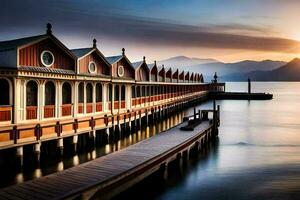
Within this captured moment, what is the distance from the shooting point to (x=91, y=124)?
24.6 meters

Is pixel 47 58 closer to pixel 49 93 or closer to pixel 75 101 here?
pixel 49 93

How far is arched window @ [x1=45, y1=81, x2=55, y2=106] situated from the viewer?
2023cm

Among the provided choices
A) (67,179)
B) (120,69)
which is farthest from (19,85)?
(120,69)

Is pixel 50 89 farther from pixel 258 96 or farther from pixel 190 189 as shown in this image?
pixel 258 96

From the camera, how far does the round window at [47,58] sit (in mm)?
20062

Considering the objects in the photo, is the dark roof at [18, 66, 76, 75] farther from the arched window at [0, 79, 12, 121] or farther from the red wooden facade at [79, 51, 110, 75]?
the red wooden facade at [79, 51, 110, 75]

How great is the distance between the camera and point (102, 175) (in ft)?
44.8

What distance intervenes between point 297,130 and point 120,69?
27.4 meters

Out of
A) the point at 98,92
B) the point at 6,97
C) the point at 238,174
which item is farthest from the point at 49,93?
the point at 238,174

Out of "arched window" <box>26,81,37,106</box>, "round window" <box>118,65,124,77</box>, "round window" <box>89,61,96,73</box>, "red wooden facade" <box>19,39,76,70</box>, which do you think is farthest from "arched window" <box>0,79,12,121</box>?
"round window" <box>118,65,124,77</box>

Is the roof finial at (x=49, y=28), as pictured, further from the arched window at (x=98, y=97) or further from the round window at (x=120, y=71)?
the round window at (x=120, y=71)

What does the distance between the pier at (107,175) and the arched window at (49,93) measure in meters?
6.25

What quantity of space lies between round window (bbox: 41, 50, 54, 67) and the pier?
309 inches

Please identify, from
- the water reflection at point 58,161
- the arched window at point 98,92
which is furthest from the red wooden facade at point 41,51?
the water reflection at point 58,161
